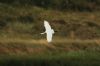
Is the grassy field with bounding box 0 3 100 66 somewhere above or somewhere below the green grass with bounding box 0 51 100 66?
above

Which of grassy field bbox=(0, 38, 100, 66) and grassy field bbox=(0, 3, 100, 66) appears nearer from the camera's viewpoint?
grassy field bbox=(0, 38, 100, 66)

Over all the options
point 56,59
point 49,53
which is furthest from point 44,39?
point 56,59

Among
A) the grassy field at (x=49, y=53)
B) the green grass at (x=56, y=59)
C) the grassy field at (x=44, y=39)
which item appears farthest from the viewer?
the grassy field at (x=44, y=39)

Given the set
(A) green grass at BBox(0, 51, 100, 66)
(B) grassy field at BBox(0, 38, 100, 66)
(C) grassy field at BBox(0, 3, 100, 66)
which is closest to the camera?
(A) green grass at BBox(0, 51, 100, 66)

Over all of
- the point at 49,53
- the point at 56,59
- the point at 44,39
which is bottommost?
the point at 56,59

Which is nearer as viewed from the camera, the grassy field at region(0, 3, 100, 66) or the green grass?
the green grass

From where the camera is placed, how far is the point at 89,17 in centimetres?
3419

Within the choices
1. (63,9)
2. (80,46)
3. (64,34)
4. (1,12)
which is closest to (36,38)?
(64,34)

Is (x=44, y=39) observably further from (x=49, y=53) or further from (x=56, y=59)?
(x=56, y=59)

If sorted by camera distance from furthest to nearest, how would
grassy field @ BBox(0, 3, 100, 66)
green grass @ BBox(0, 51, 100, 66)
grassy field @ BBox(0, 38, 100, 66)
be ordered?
grassy field @ BBox(0, 3, 100, 66), grassy field @ BBox(0, 38, 100, 66), green grass @ BBox(0, 51, 100, 66)

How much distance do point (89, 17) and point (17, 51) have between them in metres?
12.3

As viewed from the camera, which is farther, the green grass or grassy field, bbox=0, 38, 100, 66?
grassy field, bbox=0, 38, 100, 66

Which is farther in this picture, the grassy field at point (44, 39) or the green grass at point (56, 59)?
the grassy field at point (44, 39)

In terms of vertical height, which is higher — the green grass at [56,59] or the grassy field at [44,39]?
the grassy field at [44,39]
